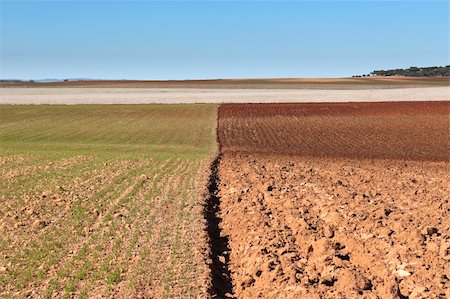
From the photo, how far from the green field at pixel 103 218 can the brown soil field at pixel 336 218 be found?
1.02 meters

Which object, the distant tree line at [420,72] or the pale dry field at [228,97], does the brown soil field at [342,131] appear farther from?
the distant tree line at [420,72]

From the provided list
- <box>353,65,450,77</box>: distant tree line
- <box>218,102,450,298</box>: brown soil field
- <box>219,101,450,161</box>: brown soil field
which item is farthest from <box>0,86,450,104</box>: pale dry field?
<box>353,65,450,77</box>: distant tree line

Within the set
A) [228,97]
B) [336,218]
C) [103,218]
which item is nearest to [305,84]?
[228,97]

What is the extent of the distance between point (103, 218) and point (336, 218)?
18.2 ft

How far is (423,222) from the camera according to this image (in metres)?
10.8

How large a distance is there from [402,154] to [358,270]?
1675 centimetres

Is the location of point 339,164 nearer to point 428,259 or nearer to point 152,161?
point 152,161

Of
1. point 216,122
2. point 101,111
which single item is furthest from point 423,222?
point 101,111

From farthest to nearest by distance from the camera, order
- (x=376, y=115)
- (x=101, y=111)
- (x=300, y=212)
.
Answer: (x=101, y=111) → (x=376, y=115) → (x=300, y=212)

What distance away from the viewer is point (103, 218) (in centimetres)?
1287

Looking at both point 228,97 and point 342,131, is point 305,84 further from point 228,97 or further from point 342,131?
point 342,131

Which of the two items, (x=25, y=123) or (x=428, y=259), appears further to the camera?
(x=25, y=123)

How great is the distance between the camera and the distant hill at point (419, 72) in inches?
5920

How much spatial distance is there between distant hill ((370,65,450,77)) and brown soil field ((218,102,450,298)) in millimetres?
133587
